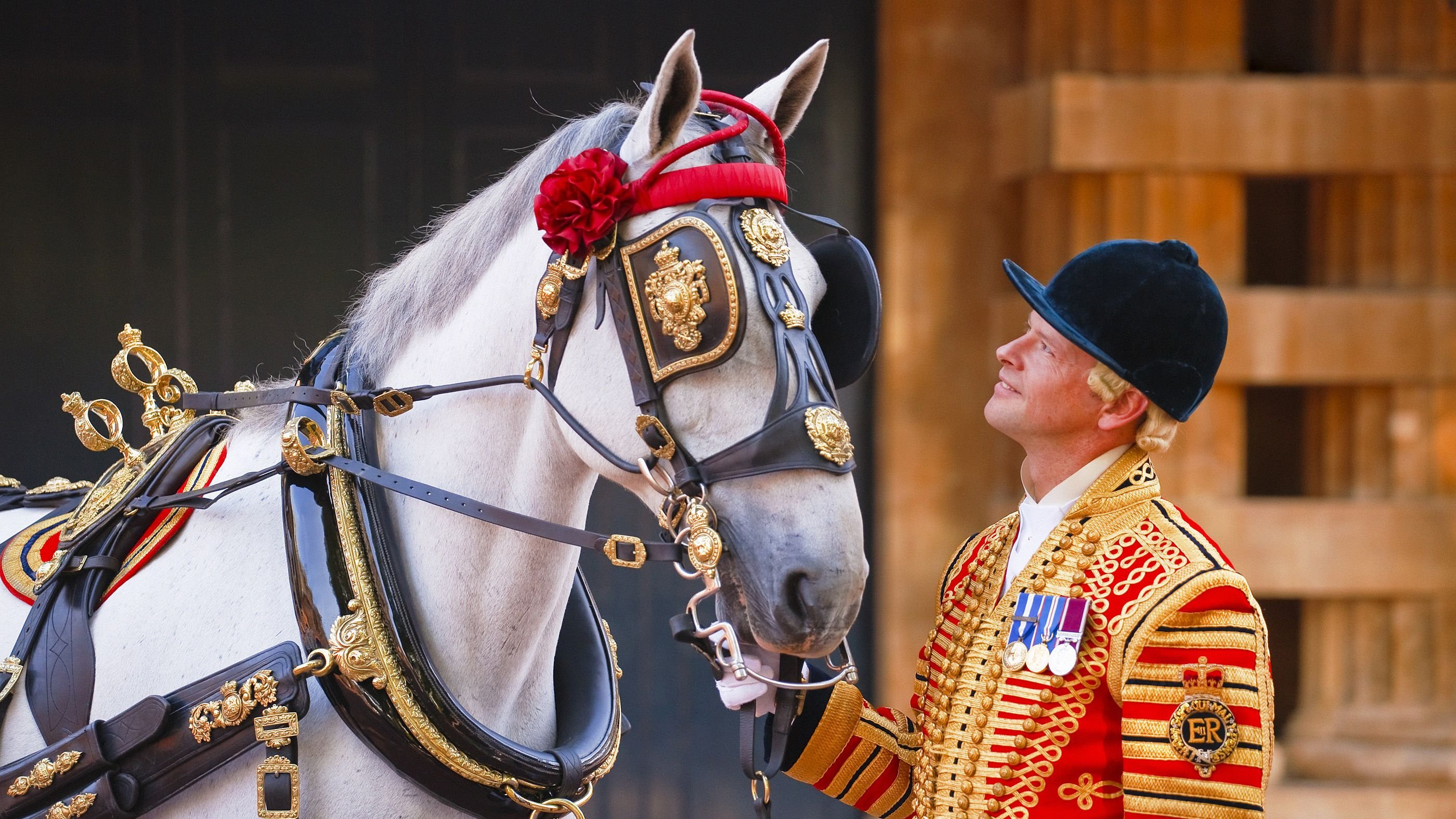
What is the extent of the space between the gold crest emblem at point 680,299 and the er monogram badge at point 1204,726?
58 cm

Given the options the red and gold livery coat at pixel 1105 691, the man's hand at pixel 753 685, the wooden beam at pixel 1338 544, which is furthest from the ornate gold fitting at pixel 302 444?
the wooden beam at pixel 1338 544

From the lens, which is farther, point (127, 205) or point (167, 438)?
point (127, 205)

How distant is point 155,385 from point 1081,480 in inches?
48.8

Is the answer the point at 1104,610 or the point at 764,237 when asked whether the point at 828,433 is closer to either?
the point at 764,237

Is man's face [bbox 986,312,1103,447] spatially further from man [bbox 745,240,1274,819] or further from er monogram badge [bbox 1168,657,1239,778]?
er monogram badge [bbox 1168,657,1239,778]

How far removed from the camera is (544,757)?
1366 millimetres

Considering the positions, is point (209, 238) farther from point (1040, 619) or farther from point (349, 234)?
point (1040, 619)

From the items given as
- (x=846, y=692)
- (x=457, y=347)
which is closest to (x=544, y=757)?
(x=846, y=692)

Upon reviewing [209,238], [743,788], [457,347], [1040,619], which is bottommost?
[743,788]

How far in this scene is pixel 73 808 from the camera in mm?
1326

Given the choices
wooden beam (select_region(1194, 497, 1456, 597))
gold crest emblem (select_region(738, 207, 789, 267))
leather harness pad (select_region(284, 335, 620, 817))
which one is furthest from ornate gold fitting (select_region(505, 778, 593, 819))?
wooden beam (select_region(1194, 497, 1456, 597))

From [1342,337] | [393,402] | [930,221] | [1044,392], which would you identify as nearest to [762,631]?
[1044,392]

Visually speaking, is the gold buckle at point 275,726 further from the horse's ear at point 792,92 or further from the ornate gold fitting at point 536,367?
the horse's ear at point 792,92

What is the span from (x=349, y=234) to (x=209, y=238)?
38 centimetres
